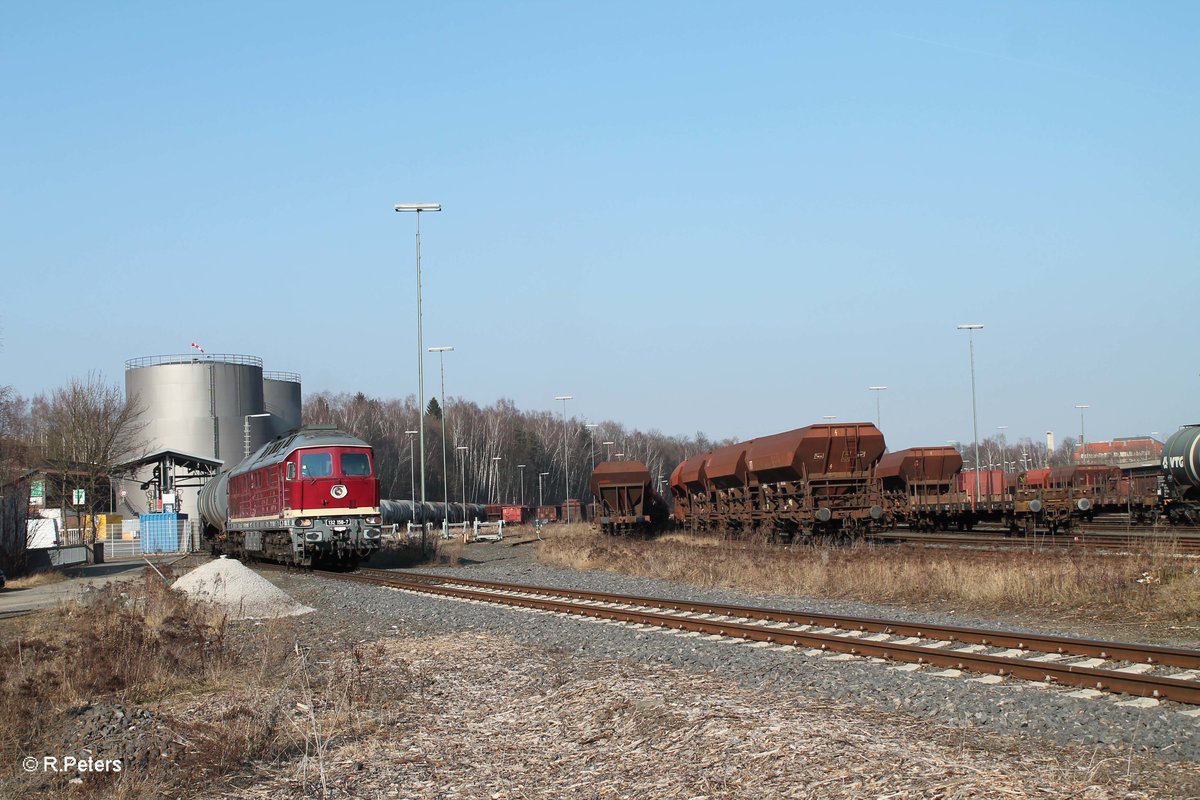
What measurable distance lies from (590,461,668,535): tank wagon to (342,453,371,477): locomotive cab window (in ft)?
45.4

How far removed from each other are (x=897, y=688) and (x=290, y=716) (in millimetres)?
5351

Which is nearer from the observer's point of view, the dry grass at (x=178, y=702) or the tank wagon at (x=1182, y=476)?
the dry grass at (x=178, y=702)

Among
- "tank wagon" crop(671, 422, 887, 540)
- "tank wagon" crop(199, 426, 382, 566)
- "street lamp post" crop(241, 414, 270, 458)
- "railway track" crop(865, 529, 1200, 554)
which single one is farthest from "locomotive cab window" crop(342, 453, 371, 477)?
"street lamp post" crop(241, 414, 270, 458)

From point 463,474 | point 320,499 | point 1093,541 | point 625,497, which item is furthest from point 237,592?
point 463,474

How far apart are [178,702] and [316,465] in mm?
17015

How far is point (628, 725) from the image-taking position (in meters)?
8.17

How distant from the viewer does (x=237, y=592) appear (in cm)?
1888

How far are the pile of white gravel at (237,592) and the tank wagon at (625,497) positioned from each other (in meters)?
21.4

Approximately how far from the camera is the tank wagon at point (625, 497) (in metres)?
40.4

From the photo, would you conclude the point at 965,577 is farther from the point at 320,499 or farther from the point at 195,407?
the point at 195,407

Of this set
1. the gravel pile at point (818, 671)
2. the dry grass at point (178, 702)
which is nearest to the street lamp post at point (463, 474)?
the gravel pile at point (818, 671)

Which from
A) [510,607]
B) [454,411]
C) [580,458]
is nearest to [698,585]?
[510,607]

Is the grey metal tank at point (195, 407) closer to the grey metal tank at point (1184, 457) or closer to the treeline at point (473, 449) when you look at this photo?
the treeline at point (473, 449)

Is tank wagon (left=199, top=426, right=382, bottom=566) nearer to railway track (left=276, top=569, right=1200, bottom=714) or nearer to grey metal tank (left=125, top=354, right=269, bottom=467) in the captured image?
railway track (left=276, top=569, right=1200, bottom=714)
